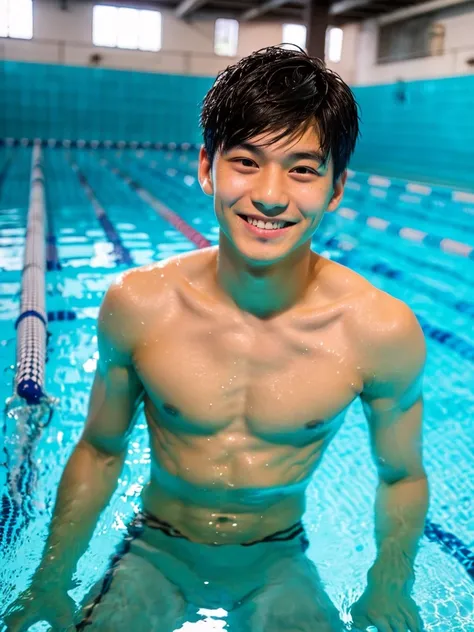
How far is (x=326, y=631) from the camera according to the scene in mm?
1369

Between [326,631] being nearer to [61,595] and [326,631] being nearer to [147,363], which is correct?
[61,595]

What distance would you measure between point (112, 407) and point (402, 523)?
69 centimetres

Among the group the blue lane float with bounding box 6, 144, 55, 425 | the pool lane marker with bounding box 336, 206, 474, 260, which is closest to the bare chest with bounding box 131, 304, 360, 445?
the blue lane float with bounding box 6, 144, 55, 425

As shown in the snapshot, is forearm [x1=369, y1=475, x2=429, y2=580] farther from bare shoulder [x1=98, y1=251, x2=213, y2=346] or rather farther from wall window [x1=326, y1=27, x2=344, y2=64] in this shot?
wall window [x1=326, y1=27, x2=344, y2=64]

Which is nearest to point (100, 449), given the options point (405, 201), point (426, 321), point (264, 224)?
point (264, 224)

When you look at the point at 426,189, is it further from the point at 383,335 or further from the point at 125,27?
the point at 125,27

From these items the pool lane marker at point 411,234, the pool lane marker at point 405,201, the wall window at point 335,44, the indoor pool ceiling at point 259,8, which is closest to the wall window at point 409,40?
the indoor pool ceiling at point 259,8

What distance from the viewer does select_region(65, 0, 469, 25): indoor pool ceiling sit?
1805cm

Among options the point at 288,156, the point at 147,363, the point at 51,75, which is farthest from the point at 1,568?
the point at 51,75

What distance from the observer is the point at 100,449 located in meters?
1.48

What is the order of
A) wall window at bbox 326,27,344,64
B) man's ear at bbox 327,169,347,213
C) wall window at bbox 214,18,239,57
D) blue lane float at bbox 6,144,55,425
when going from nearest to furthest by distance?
man's ear at bbox 327,169,347,213
blue lane float at bbox 6,144,55,425
wall window at bbox 214,18,239,57
wall window at bbox 326,27,344,64

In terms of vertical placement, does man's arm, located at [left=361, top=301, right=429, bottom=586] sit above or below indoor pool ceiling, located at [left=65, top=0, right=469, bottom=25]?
below

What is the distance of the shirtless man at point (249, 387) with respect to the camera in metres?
1.22

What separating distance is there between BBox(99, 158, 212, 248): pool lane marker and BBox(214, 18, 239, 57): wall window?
1025cm
